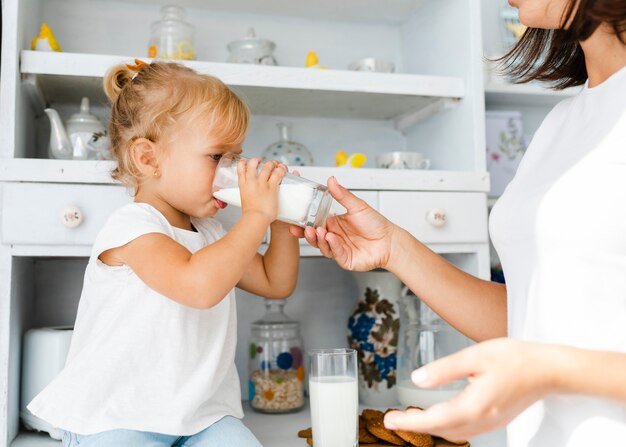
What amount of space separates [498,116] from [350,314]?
68 cm

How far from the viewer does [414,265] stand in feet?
3.35

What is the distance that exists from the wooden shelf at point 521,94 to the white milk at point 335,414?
911mm

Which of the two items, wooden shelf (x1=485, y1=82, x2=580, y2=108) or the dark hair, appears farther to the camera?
wooden shelf (x1=485, y1=82, x2=580, y2=108)

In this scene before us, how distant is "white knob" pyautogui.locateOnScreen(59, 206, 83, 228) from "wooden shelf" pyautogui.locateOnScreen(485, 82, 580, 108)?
1052 millimetres

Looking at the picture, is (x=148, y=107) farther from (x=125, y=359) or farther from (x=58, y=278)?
(x=58, y=278)

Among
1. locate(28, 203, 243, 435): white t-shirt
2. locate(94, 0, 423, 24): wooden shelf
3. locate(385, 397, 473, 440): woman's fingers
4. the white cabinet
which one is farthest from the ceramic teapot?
locate(385, 397, 473, 440): woman's fingers

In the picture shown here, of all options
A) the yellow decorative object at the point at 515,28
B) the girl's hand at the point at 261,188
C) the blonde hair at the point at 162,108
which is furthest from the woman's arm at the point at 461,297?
the yellow decorative object at the point at 515,28

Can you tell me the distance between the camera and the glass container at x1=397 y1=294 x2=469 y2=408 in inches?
58.2

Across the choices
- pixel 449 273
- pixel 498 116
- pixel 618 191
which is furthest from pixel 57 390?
pixel 498 116

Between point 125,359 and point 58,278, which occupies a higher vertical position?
point 58,278

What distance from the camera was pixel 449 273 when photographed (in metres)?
1.00

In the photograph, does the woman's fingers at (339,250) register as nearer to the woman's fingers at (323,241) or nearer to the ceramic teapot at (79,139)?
the woman's fingers at (323,241)

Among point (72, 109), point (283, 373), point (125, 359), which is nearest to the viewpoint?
point (125, 359)

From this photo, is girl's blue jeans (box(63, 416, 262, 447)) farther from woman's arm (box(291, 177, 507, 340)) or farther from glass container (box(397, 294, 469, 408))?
glass container (box(397, 294, 469, 408))
